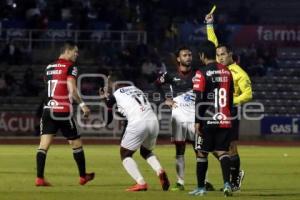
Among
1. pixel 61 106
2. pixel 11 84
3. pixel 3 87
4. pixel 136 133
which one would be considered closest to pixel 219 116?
pixel 136 133

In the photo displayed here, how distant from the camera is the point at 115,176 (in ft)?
57.6

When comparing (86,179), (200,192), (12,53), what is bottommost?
(86,179)

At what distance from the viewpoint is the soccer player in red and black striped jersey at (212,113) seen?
13180 millimetres

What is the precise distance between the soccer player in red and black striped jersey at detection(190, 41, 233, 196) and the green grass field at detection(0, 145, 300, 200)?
0.51 metres

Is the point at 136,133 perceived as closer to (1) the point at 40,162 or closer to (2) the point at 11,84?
(1) the point at 40,162

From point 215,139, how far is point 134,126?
4.58ft

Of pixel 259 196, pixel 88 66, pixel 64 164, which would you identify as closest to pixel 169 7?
pixel 88 66

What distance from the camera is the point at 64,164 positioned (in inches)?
826

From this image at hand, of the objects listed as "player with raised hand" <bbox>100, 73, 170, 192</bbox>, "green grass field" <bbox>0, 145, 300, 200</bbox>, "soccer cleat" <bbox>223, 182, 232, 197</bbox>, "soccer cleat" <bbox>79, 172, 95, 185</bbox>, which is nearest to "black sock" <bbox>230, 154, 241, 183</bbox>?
"green grass field" <bbox>0, 145, 300, 200</bbox>

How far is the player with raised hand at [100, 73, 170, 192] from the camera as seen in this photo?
14.1m

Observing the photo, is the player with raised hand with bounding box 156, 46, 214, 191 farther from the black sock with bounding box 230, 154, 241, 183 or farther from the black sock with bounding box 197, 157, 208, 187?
the black sock with bounding box 197, 157, 208, 187

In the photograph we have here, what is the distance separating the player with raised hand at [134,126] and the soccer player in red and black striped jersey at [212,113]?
107cm

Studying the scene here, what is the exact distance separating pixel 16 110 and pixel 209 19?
20.9 metres

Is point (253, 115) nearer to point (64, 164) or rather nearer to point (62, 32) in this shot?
point (62, 32)
